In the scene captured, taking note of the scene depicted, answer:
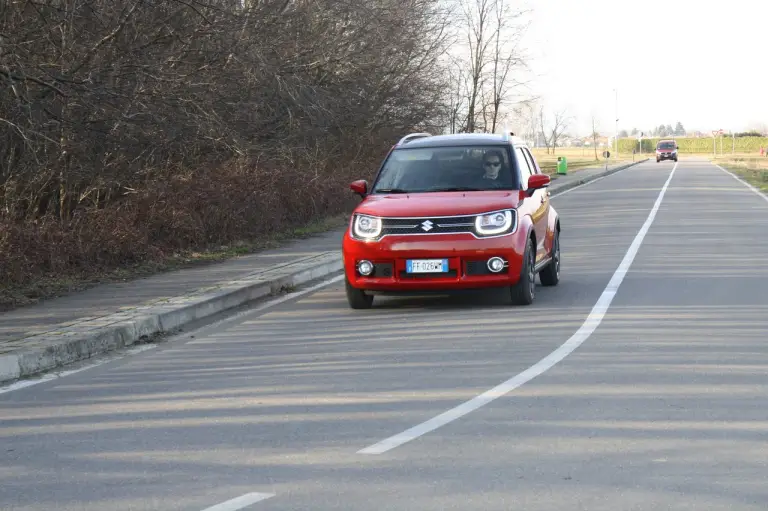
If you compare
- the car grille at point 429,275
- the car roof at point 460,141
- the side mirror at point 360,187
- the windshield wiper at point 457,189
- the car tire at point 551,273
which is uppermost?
the car roof at point 460,141

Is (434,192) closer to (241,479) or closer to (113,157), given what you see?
(113,157)

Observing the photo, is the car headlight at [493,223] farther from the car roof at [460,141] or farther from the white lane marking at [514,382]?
the car roof at [460,141]

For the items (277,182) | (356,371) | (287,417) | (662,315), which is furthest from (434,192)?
(277,182)

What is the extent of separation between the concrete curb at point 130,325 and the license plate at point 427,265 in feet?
7.24

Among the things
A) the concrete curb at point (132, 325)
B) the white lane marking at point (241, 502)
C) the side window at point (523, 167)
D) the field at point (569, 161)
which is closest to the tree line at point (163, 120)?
the concrete curb at point (132, 325)

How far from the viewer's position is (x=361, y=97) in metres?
29.3

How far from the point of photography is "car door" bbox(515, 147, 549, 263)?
44.6 ft

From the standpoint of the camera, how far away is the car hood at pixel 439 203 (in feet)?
41.6

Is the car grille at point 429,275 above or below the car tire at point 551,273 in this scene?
above

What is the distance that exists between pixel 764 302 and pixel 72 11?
27.5 feet

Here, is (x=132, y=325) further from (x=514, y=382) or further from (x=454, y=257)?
(x=514, y=382)

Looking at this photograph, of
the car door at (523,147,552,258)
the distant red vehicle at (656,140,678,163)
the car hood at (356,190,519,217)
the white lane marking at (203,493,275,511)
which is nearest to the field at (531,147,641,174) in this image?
the distant red vehicle at (656,140,678,163)

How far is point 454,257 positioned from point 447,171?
155 cm

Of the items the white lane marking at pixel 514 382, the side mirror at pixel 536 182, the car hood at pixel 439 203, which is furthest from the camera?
the side mirror at pixel 536 182
